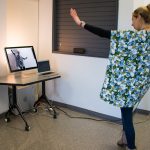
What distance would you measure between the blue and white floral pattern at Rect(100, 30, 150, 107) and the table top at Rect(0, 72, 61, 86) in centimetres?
108

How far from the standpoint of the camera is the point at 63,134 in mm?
2988

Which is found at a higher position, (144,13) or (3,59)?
(144,13)

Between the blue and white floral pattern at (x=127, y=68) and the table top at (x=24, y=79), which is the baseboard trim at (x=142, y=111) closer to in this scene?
the table top at (x=24, y=79)

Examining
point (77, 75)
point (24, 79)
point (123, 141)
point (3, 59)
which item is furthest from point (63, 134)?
point (3, 59)

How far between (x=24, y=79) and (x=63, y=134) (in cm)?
85

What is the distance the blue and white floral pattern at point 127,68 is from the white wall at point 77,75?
978mm

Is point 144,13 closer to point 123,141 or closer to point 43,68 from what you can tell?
point 123,141

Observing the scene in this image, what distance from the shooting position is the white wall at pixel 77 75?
3.44m

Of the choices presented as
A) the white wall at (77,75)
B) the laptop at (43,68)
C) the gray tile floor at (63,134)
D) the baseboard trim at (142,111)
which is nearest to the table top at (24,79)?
the laptop at (43,68)

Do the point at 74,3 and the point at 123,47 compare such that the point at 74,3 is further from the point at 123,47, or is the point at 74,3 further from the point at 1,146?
the point at 1,146

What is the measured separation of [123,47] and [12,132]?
1725mm

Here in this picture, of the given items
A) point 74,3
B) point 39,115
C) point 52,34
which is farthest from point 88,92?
point 74,3

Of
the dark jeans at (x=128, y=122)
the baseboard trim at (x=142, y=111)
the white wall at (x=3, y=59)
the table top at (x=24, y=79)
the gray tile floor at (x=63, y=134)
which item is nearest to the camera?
the dark jeans at (x=128, y=122)

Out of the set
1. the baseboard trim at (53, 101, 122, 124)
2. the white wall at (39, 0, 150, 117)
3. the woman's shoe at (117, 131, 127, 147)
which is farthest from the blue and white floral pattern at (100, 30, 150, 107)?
the baseboard trim at (53, 101, 122, 124)
